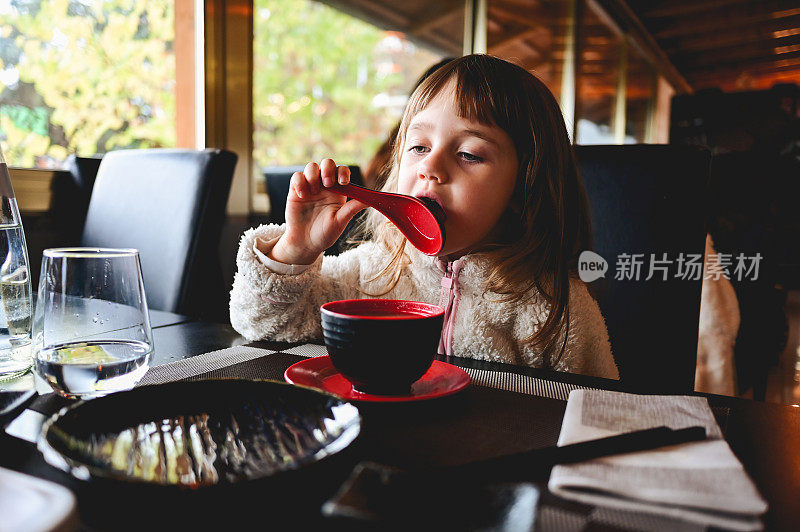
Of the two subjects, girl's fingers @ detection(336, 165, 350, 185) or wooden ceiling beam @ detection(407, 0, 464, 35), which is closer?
girl's fingers @ detection(336, 165, 350, 185)

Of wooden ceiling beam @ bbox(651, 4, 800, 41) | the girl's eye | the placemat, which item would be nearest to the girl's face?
the girl's eye

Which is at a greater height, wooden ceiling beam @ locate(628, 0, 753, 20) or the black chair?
wooden ceiling beam @ locate(628, 0, 753, 20)

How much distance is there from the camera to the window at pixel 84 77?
1.92 m

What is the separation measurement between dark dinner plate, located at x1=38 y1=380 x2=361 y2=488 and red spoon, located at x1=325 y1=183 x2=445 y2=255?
398 millimetres

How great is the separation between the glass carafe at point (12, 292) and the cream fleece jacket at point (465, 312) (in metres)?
0.31

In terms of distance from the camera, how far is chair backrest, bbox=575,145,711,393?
1.08 m

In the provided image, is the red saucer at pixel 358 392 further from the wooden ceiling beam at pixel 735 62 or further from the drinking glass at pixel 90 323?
the wooden ceiling beam at pixel 735 62

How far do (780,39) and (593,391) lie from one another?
855 cm

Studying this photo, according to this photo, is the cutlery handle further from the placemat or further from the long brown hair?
the long brown hair

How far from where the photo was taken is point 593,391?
1.79 ft

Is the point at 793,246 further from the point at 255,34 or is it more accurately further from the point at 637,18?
the point at 637,18

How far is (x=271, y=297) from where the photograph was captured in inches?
37.4

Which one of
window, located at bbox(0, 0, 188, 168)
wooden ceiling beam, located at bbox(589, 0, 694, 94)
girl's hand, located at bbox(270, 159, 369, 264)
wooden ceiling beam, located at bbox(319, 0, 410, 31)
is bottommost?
girl's hand, located at bbox(270, 159, 369, 264)

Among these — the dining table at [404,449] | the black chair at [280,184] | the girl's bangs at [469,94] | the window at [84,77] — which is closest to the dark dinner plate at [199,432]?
the dining table at [404,449]
